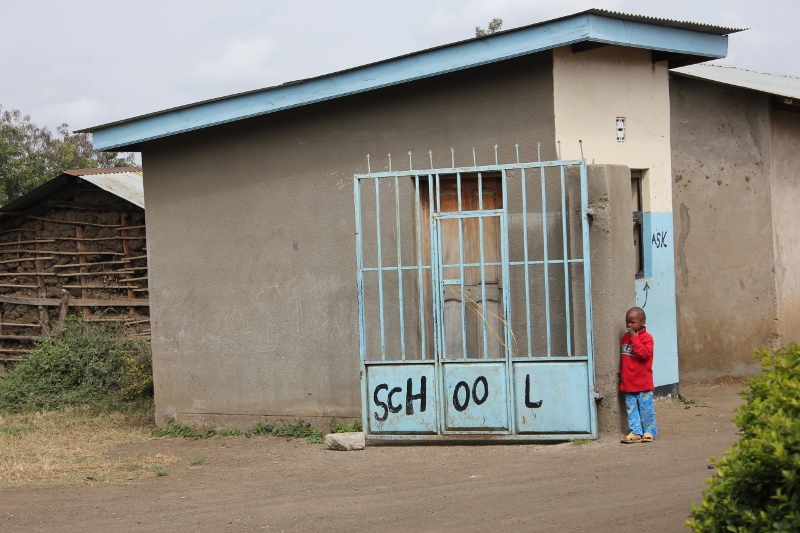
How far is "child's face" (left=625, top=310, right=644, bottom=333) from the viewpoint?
24.4ft

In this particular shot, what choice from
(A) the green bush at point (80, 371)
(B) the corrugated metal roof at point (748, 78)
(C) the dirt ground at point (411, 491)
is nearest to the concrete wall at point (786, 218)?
(B) the corrugated metal roof at point (748, 78)

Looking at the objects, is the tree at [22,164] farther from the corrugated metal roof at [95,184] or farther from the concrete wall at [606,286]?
the concrete wall at [606,286]

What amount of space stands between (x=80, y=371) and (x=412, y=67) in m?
6.58

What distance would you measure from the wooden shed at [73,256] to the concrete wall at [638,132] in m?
6.52

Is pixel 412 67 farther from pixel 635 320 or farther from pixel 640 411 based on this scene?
pixel 640 411

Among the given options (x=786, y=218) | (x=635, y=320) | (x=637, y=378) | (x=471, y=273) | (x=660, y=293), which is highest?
(x=786, y=218)

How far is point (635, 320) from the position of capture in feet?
24.4

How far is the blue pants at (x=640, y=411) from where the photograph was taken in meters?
7.43

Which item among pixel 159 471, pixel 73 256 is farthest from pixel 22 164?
pixel 159 471

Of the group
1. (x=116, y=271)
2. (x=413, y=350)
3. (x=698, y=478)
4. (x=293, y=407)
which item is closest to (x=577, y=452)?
(x=698, y=478)

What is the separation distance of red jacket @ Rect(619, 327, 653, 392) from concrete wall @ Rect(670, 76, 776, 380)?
3270 millimetres

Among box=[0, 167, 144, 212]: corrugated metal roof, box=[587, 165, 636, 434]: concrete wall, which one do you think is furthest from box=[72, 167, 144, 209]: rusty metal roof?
box=[587, 165, 636, 434]: concrete wall

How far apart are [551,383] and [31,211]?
28.7 feet

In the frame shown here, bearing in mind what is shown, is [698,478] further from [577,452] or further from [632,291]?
[632,291]
